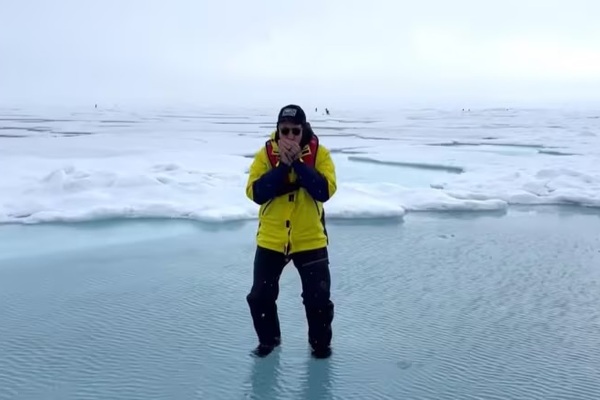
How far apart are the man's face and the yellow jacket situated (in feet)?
0.27

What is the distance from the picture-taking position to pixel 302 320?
157 inches

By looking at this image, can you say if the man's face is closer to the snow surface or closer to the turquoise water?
the turquoise water

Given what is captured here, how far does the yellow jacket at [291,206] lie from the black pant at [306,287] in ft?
0.19

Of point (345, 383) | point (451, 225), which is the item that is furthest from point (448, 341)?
point (451, 225)

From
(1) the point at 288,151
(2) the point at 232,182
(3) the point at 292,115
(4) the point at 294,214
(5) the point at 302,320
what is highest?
(3) the point at 292,115

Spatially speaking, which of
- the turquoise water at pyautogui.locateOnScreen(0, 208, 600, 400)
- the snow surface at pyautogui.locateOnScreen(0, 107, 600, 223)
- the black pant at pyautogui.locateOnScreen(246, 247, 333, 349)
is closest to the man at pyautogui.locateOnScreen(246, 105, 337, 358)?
the black pant at pyautogui.locateOnScreen(246, 247, 333, 349)

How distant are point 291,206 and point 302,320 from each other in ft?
3.64

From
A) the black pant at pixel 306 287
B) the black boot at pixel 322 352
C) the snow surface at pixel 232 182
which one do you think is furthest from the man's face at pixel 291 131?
the snow surface at pixel 232 182

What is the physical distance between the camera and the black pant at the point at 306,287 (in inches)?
127

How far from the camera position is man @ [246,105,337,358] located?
303 cm

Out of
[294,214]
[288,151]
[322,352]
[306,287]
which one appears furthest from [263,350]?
[288,151]

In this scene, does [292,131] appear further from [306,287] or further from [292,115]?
[306,287]

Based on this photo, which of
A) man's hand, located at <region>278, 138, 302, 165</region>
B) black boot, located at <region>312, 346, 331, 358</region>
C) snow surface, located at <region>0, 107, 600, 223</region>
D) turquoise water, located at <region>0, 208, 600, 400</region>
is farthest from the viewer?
snow surface, located at <region>0, 107, 600, 223</region>

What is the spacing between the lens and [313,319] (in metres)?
3.31
